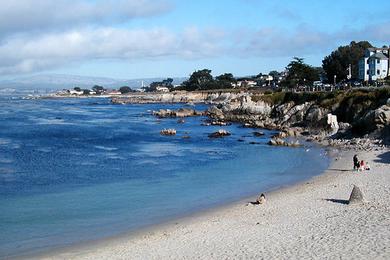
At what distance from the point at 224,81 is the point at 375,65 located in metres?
94.5

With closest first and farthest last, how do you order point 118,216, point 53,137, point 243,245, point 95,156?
1. point 243,245
2. point 118,216
3. point 95,156
4. point 53,137

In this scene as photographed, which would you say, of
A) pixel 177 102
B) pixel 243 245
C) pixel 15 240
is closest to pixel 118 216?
pixel 15 240

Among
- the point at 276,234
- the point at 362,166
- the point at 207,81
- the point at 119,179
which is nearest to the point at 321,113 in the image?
the point at 362,166

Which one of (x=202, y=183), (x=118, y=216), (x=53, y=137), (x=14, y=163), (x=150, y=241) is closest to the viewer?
(x=150, y=241)

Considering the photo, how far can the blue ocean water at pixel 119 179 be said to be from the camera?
65.6ft

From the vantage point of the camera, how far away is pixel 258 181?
28.9m

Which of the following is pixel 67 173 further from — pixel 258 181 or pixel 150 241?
pixel 150 241

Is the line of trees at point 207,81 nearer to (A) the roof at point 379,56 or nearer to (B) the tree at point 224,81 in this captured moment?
(B) the tree at point 224,81

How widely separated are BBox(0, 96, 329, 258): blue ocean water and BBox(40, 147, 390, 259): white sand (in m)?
1.79

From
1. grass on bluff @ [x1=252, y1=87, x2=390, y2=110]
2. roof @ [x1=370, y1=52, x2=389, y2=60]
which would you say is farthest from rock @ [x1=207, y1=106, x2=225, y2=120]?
roof @ [x1=370, y1=52, x2=389, y2=60]

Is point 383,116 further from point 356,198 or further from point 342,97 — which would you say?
point 356,198

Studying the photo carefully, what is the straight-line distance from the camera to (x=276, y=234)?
669 inches

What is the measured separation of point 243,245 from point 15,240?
8102 mm

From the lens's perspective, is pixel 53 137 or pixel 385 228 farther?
pixel 53 137
